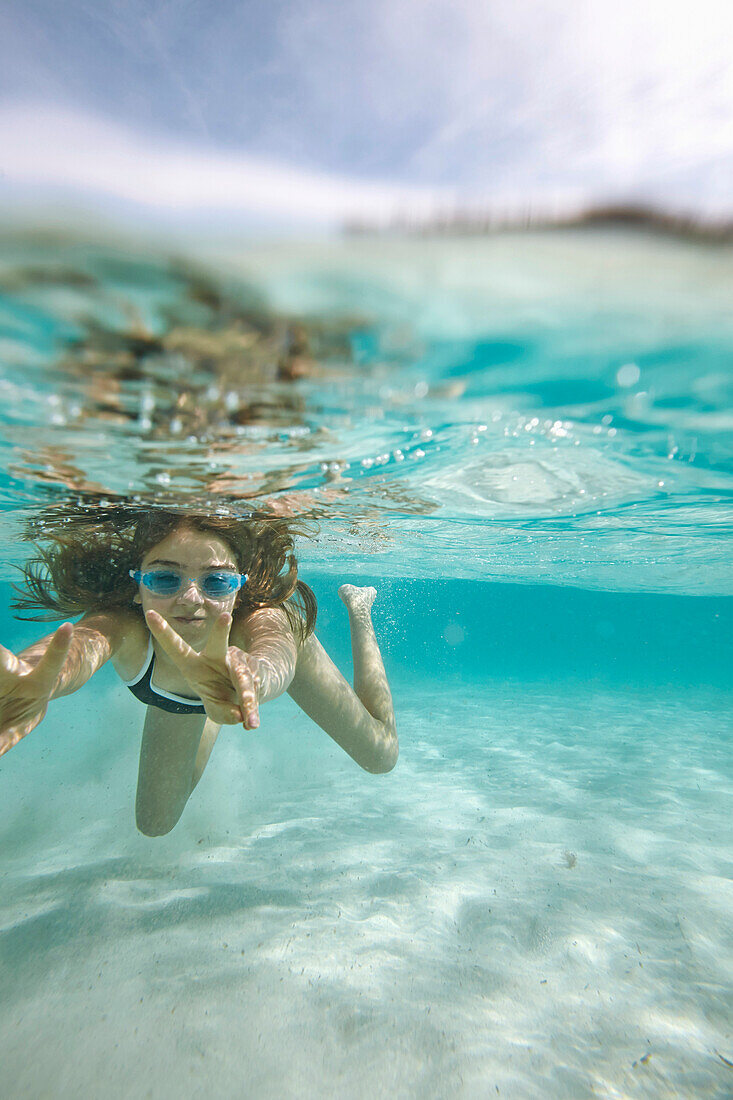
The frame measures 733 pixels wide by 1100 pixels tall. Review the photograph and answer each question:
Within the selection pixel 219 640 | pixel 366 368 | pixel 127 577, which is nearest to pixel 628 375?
pixel 366 368

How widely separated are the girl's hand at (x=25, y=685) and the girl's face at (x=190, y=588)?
77.2 inches

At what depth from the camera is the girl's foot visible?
8523 millimetres

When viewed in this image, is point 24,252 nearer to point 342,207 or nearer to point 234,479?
point 342,207

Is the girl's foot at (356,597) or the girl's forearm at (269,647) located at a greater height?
the girl's forearm at (269,647)

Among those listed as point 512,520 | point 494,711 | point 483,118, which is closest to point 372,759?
point 483,118

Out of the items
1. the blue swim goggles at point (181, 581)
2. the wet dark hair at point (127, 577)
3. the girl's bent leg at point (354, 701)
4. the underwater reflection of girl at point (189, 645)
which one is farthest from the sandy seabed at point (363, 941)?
the blue swim goggles at point (181, 581)

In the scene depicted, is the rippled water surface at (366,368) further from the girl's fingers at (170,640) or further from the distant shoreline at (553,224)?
the girl's fingers at (170,640)

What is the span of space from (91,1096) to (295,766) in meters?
10.5

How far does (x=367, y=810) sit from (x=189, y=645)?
7908 mm

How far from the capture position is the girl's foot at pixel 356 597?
8523 mm

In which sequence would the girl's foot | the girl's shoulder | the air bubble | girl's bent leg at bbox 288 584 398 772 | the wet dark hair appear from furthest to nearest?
the girl's foot → the wet dark hair → girl's bent leg at bbox 288 584 398 772 → the girl's shoulder → the air bubble

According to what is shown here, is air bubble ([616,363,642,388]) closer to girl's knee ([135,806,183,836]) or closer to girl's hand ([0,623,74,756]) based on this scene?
girl's hand ([0,623,74,756])

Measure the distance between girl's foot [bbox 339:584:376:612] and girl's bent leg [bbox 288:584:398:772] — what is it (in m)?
0.64

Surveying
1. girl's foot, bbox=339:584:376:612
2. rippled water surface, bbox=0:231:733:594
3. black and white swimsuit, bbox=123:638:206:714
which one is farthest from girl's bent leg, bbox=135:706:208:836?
rippled water surface, bbox=0:231:733:594
